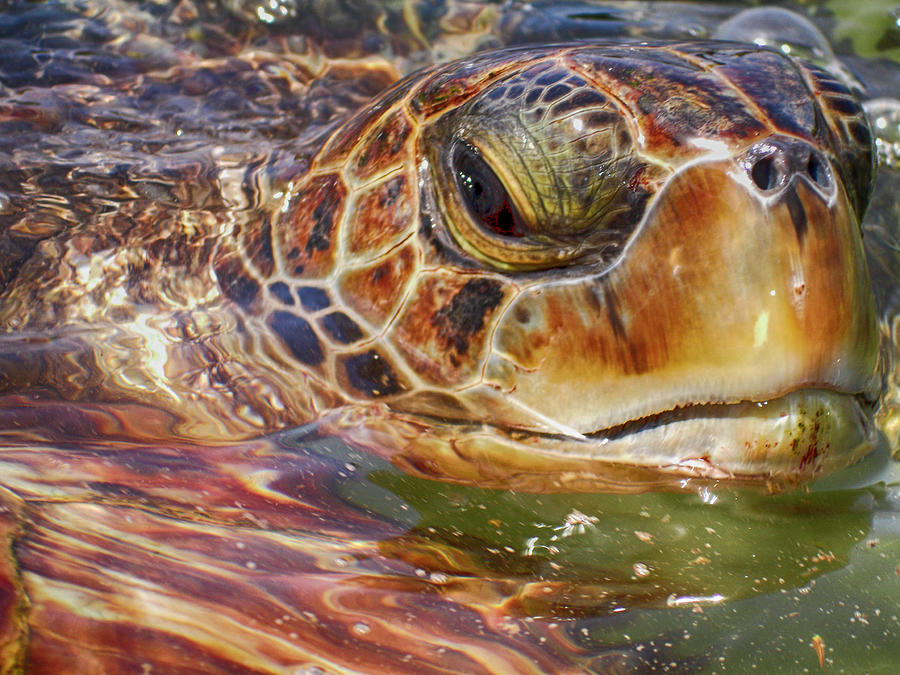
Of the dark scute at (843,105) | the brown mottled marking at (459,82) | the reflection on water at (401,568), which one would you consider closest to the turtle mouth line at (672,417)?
the reflection on water at (401,568)

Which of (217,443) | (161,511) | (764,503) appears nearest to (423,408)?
(217,443)

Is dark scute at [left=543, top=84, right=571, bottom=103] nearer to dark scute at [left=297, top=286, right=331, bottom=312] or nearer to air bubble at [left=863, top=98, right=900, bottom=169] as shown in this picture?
dark scute at [left=297, top=286, right=331, bottom=312]

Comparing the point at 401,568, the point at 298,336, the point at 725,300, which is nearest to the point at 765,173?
the point at 725,300

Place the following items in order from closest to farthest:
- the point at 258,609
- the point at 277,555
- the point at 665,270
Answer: the point at 258,609 < the point at 277,555 < the point at 665,270

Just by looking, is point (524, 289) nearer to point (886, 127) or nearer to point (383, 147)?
point (383, 147)

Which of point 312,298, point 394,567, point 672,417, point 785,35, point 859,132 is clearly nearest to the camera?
point 394,567

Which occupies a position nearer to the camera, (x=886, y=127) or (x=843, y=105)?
(x=843, y=105)

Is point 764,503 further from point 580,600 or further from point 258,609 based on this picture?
point 258,609
